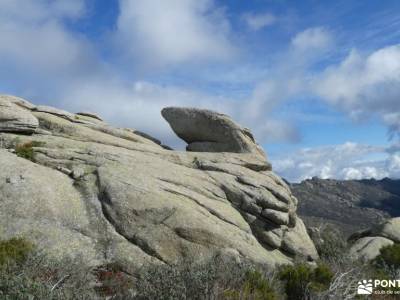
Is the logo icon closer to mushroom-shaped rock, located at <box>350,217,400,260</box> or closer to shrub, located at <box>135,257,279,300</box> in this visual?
shrub, located at <box>135,257,279,300</box>

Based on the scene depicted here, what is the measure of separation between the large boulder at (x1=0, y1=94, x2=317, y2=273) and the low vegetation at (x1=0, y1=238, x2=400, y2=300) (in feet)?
5.73

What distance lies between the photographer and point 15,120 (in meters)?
27.4

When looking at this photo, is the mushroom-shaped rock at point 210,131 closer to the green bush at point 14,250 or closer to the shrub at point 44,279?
the shrub at point 44,279

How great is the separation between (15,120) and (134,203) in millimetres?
10087

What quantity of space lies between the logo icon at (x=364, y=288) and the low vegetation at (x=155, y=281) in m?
0.30

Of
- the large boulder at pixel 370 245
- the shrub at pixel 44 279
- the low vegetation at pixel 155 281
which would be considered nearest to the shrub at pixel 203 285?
the low vegetation at pixel 155 281

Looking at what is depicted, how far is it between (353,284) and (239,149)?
18166 mm

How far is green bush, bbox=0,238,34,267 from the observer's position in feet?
52.2

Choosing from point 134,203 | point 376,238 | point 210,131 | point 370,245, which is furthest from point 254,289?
point 376,238

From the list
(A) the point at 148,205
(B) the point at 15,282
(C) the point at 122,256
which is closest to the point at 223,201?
(A) the point at 148,205

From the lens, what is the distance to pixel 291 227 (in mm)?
30703

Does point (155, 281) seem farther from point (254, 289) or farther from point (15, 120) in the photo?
point (15, 120)

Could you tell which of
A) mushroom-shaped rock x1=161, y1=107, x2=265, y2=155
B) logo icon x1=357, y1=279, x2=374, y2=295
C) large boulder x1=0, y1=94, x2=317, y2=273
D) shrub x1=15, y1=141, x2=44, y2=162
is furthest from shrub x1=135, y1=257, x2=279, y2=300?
mushroom-shaped rock x1=161, y1=107, x2=265, y2=155

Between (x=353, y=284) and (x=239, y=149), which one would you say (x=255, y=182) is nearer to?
(x=239, y=149)
